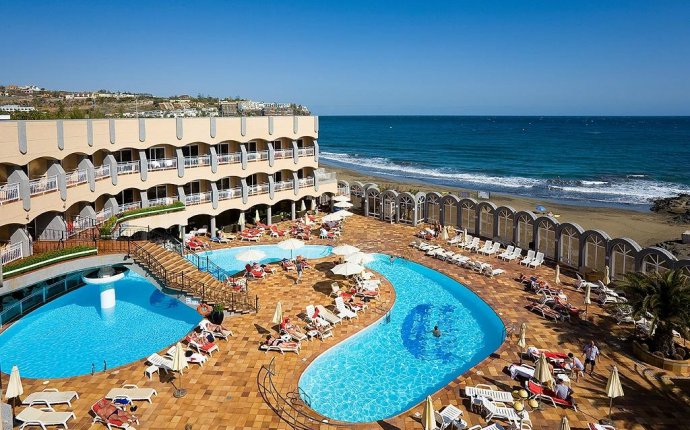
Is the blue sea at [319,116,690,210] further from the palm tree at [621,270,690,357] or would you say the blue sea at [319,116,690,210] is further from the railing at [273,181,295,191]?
the palm tree at [621,270,690,357]

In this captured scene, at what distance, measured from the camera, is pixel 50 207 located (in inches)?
923

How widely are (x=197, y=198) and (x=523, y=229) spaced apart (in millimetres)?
20820

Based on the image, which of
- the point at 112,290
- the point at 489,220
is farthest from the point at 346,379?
the point at 489,220

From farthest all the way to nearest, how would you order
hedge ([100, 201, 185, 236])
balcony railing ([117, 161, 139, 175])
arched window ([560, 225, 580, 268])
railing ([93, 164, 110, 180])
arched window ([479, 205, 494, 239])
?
arched window ([479, 205, 494, 239]), balcony railing ([117, 161, 139, 175]), arched window ([560, 225, 580, 268]), railing ([93, 164, 110, 180]), hedge ([100, 201, 185, 236])

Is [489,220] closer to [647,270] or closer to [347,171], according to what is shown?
[647,270]

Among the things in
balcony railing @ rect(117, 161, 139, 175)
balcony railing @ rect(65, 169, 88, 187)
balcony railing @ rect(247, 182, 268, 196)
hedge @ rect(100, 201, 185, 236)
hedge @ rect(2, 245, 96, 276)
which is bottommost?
hedge @ rect(2, 245, 96, 276)

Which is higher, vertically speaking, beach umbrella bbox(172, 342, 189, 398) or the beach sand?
the beach sand

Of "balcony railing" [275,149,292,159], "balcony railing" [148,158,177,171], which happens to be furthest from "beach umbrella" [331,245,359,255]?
"balcony railing" [275,149,292,159]

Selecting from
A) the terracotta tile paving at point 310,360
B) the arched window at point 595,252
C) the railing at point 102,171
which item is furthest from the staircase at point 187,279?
the arched window at point 595,252

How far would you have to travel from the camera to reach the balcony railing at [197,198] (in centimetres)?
3162

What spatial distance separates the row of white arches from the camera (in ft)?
79.2

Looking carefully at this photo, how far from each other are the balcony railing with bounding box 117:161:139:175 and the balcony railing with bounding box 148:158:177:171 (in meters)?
0.96

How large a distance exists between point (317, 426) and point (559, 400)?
289 inches

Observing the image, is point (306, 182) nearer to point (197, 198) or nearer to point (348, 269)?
point (197, 198)
